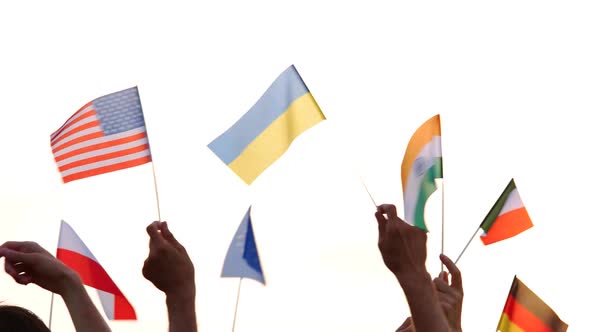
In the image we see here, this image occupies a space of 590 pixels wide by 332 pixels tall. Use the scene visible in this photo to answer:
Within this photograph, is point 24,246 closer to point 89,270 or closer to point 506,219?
point 89,270

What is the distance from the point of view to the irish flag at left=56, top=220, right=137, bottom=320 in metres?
13.1

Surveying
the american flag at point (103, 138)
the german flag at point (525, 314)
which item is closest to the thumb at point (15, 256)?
the american flag at point (103, 138)

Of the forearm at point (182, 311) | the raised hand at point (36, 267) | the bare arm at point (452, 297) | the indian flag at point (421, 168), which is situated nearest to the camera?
the raised hand at point (36, 267)

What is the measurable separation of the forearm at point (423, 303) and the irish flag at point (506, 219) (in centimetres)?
936

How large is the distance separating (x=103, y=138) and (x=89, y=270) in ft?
14.9

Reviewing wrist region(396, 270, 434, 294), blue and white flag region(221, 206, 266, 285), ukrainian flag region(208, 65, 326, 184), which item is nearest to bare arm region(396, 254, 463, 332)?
wrist region(396, 270, 434, 294)

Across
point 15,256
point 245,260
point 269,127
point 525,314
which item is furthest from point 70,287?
point 245,260

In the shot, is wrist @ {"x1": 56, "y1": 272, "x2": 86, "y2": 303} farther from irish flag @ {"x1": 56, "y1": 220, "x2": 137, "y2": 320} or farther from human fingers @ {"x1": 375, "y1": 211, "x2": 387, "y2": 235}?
irish flag @ {"x1": 56, "y1": 220, "x2": 137, "y2": 320}

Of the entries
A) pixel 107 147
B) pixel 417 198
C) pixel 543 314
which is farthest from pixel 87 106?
pixel 543 314

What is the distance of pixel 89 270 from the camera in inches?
532

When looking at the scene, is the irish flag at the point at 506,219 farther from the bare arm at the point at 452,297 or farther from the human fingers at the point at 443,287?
the human fingers at the point at 443,287

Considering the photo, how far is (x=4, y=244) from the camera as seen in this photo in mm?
3781

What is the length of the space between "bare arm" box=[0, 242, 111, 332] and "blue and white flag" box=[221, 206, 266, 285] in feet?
34.4

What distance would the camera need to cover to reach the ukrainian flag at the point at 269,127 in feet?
29.7
